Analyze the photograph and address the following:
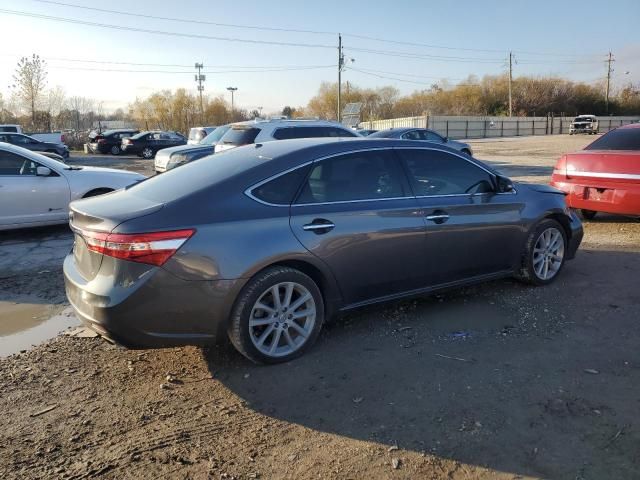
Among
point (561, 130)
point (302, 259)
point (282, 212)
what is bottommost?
point (302, 259)

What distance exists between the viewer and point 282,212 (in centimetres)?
381

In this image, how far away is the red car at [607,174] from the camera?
7.51 meters

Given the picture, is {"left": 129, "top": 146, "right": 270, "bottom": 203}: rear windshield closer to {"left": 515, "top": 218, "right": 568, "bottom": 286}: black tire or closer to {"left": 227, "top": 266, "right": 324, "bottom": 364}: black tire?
{"left": 227, "top": 266, "right": 324, "bottom": 364}: black tire

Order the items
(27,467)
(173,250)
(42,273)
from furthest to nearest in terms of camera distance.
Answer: (42,273), (173,250), (27,467)

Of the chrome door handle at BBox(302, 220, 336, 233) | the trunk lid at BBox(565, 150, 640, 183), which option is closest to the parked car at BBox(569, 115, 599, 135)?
the trunk lid at BBox(565, 150, 640, 183)

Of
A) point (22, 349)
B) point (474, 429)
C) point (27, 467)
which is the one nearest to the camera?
point (27, 467)

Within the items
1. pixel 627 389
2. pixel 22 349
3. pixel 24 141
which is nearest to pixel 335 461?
pixel 627 389

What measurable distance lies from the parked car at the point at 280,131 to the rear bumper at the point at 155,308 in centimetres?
847

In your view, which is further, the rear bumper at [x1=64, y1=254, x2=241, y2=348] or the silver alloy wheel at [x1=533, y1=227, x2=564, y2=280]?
the silver alloy wheel at [x1=533, y1=227, x2=564, y2=280]

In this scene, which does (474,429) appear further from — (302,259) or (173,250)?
(173,250)

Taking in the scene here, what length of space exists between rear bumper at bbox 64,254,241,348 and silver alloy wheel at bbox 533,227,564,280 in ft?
11.0

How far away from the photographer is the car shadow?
2.89 m

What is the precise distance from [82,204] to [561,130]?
77386 millimetres

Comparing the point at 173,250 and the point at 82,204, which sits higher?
the point at 82,204
